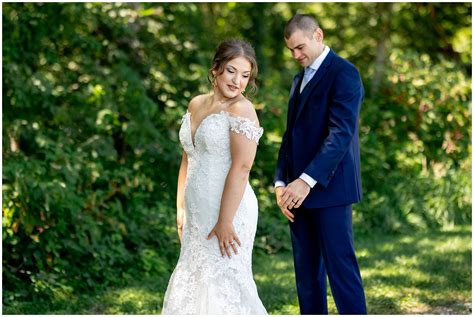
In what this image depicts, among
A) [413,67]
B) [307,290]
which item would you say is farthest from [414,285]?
[413,67]

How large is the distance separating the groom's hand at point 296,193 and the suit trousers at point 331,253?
14cm

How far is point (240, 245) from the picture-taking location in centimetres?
384

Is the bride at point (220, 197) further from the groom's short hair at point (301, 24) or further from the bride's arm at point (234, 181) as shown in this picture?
the groom's short hair at point (301, 24)

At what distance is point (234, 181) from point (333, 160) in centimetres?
53

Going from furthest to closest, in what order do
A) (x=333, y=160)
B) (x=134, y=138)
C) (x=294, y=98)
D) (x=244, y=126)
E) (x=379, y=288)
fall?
(x=134, y=138) < (x=379, y=288) < (x=294, y=98) < (x=333, y=160) < (x=244, y=126)

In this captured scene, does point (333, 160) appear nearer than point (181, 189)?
Yes

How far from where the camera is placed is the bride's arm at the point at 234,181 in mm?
3715

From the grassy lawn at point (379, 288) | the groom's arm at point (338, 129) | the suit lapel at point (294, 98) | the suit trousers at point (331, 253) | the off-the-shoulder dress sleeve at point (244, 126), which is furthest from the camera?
the grassy lawn at point (379, 288)

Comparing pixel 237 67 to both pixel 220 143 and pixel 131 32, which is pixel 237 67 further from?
pixel 131 32

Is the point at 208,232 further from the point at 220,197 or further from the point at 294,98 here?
the point at 294,98

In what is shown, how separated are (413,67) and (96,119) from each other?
13.8 ft

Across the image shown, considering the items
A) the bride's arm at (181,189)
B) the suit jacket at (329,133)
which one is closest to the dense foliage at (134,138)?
the bride's arm at (181,189)

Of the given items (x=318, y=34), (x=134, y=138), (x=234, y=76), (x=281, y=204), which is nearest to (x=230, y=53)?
(x=234, y=76)

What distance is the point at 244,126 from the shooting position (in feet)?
12.2
